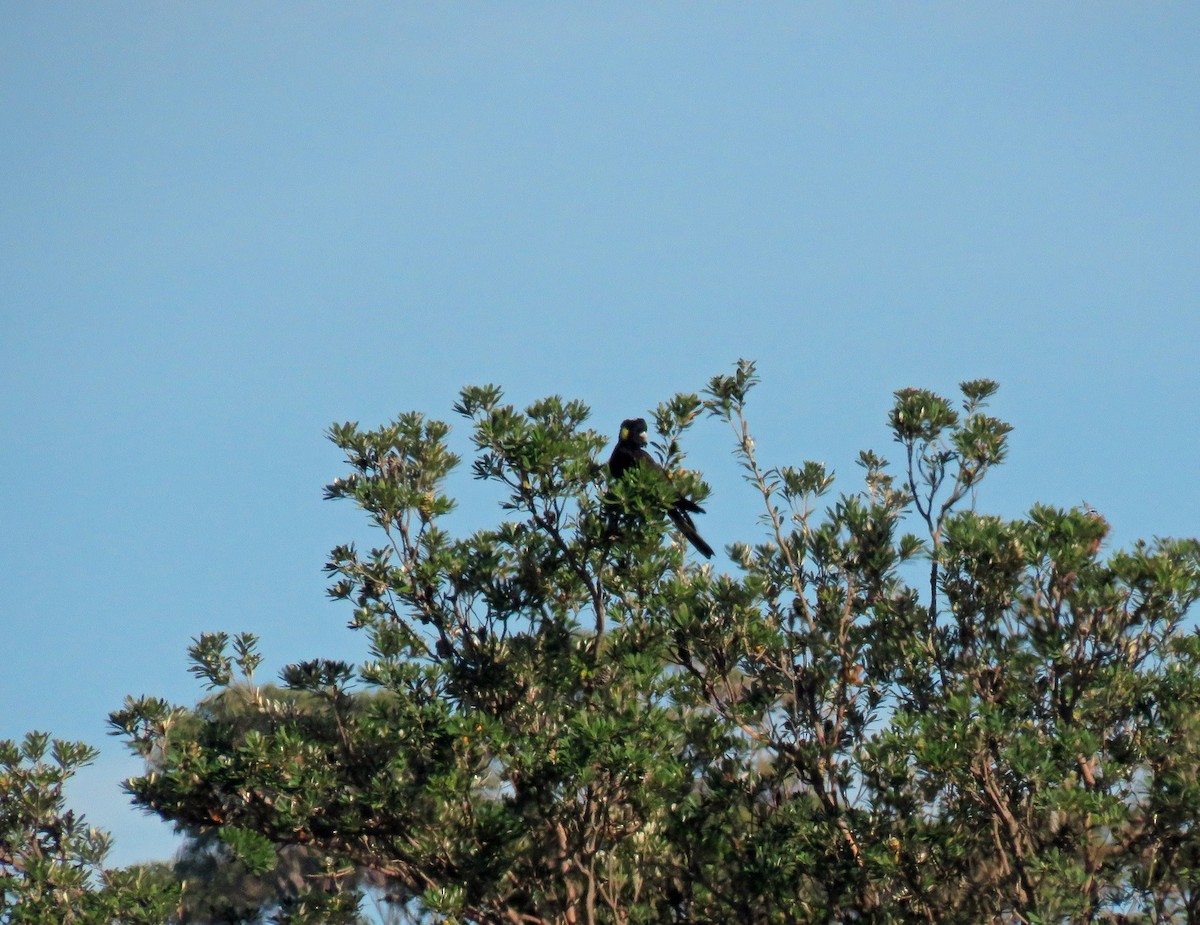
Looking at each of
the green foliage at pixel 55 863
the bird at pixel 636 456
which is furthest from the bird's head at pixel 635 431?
the green foliage at pixel 55 863

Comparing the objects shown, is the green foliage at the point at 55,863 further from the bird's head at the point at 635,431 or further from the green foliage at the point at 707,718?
the bird's head at the point at 635,431

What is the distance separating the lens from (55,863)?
10641 mm

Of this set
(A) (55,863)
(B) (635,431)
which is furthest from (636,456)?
(A) (55,863)

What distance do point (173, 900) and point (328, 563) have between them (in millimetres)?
2966

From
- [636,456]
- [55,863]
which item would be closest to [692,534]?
[636,456]

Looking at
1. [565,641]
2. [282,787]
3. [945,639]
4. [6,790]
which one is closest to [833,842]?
[945,639]

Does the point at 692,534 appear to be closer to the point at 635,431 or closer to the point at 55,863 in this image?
the point at 635,431

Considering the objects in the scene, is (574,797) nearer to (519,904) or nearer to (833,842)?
(519,904)

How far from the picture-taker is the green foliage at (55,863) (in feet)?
32.7

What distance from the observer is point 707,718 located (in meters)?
10.9

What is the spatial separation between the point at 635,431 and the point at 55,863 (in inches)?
243

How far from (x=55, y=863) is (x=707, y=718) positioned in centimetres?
563

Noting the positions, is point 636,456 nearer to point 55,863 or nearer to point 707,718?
point 707,718

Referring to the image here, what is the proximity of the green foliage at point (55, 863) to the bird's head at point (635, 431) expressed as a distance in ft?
17.7
